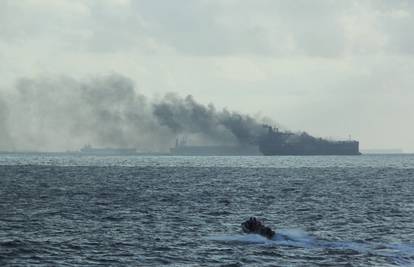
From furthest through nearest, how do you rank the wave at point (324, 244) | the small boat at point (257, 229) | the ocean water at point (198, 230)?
the small boat at point (257, 229) → the wave at point (324, 244) → the ocean water at point (198, 230)

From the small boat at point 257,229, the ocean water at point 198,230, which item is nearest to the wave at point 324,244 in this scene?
the ocean water at point 198,230

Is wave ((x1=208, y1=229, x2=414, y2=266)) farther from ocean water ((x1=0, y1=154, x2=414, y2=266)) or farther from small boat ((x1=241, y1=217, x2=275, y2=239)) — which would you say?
small boat ((x1=241, y1=217, x2=275, y2=239))

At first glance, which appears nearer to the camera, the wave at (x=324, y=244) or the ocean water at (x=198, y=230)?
the ocean water at (x=198, y=230)

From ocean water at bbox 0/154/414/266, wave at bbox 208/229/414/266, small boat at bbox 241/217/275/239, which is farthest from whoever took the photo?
small boat at bbox 241/217/275/239

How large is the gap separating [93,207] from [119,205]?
11.4ft

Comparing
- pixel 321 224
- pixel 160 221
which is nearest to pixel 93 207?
pixel 160 221

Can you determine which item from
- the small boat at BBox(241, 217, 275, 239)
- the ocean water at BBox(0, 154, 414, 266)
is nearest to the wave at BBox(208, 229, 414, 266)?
the ocean water at BBox(0, 154, 414, 266)

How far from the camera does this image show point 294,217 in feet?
196

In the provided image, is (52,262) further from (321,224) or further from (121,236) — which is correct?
(321,224)

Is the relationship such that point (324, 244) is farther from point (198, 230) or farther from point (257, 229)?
point (198, 230)

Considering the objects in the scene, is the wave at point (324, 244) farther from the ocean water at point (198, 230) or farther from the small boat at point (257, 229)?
the small boat at point (257, 229)

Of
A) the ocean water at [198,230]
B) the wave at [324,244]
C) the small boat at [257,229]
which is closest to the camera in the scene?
the ocean water at [198,230]

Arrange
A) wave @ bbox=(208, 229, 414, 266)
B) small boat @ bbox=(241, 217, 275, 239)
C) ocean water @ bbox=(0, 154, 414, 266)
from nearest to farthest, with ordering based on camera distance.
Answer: ocean water @ bbox=(0, 154, 414, 266) → wave @ bbox=(208, 229, 414, 266) → small boat @ bbox=(241, 217, 275, 239)

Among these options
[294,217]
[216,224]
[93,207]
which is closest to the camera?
[216,224]
